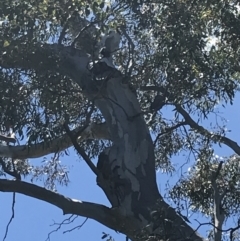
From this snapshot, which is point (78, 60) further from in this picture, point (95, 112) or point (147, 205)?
point (147, 205)

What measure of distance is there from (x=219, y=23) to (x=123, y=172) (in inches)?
82.4

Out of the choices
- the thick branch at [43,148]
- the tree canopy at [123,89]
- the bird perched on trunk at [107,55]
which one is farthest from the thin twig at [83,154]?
the thick branch at [43,148]

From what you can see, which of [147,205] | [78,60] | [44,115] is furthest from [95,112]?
[147,205]

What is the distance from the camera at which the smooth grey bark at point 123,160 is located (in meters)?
6.26

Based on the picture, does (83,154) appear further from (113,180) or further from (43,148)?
(43,148)

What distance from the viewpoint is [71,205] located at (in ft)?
21.6

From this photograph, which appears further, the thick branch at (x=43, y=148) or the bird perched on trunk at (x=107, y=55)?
the thick branch at (x=43, y=148)

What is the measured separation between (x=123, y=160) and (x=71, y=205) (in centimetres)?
82

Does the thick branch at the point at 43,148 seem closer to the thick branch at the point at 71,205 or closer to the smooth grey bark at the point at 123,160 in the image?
the smooth grey bark at the point at 123,160

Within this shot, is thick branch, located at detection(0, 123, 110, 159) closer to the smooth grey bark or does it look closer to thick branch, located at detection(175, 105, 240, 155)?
the smooth grey bark

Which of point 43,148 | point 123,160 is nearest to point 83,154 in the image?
point 123,160

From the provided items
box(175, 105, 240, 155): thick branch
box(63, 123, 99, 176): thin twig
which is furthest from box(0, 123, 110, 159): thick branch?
box(63, 123, 99, 176): thin twig

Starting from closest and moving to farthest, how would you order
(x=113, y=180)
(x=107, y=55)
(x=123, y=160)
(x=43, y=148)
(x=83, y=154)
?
(x=83, y=154) < (x=113, y=180) < (x=123, y=160) < (x=107, y=55) < (x=43, y=148)

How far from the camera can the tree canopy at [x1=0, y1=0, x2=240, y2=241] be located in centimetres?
670
